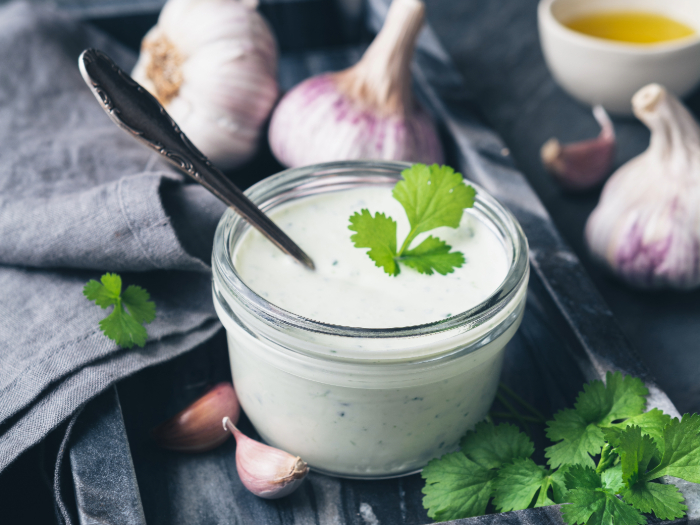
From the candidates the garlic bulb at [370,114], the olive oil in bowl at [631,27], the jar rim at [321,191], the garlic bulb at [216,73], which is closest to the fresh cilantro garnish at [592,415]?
the jar rim at [321,191]

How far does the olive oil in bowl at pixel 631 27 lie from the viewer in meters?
1.33

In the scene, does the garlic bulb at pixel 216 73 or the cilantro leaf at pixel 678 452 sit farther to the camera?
the garlic bulb at pixel 216 73

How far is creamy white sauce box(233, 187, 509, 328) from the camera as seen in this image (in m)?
0.69

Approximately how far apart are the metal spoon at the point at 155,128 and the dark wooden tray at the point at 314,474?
0.82 feet

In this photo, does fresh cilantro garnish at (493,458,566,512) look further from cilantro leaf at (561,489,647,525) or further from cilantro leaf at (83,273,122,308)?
cilantro leaf at (83,273,122,308)

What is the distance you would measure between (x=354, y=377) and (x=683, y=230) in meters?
0.58

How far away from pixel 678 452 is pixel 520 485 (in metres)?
0.15

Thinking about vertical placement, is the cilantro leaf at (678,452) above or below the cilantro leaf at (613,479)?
above

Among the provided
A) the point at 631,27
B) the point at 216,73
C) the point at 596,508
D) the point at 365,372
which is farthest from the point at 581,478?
the point at 631,27

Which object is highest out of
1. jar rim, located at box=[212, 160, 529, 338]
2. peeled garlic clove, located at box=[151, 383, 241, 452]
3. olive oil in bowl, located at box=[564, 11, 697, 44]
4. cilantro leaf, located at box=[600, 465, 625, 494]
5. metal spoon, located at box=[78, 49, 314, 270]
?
metal spoon, located at box=[78, 49, 314, 270]

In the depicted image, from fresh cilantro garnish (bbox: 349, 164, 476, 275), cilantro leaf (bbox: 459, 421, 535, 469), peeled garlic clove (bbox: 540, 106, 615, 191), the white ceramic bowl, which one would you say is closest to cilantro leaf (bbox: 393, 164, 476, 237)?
fresh cilantro garnish (bbox: 349, 164, 476, 275)

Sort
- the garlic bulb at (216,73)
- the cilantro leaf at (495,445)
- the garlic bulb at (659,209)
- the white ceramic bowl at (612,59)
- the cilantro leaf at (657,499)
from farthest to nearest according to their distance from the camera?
1. the white ceramic bowl at (612,59)
2. the garlic bulb at (216,73)
3. the garlic bulb at (659,209)
4. the cilantro leaf at (495,445)
5. the cilantro leaf at (657,499)

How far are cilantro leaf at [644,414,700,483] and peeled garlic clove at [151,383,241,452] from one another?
0.47 metres

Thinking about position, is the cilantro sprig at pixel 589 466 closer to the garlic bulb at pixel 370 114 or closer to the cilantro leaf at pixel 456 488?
the cilantro leaf at pixel 456 488
